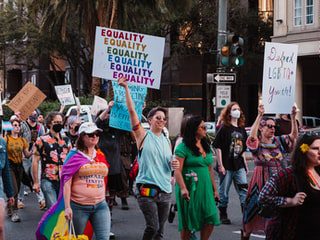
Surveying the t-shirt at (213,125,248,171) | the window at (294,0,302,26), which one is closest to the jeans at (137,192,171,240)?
the t-shirt at (213,125,248,171)

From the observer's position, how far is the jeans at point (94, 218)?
664cm

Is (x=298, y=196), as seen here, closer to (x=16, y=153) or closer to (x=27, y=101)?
(x=16, y=153)

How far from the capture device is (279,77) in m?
9.38

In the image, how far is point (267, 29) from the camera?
36719mm

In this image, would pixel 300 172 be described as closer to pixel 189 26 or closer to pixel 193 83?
pixel 189 26

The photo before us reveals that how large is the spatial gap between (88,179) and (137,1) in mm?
22015

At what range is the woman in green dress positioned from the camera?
23.6ft

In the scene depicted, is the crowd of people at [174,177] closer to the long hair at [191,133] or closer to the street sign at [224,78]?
the long hair at [191,133]

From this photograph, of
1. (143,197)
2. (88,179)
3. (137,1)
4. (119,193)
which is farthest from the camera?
(137,1)

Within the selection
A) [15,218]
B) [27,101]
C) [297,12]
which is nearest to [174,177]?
[15,218]

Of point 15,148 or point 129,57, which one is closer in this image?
point 129,57

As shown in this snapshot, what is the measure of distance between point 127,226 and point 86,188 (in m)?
3.81

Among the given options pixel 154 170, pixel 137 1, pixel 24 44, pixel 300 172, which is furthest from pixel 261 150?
pixel 24 44

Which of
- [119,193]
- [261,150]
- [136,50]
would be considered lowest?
[119,193]
